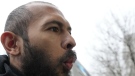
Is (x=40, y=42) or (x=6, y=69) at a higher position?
(x=40, y=42)

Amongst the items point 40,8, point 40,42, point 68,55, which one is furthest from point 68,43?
point 40,8

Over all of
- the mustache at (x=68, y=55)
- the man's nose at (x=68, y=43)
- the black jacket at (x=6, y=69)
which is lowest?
the black jacket at (x=6, y=69)

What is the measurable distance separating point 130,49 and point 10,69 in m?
23.9

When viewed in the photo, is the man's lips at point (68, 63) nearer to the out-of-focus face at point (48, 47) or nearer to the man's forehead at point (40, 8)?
the out-of-focus face at point (48, 47)

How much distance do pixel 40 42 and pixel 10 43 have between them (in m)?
0.28

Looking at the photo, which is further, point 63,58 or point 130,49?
point 130,49

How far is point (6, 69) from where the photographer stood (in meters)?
1.88

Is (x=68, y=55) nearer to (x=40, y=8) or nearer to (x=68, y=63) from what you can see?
(x=68, y=63)

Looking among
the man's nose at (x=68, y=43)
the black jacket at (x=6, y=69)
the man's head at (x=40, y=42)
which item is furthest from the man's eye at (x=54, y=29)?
the black jacket at (x=6, y=69)

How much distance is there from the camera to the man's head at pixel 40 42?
1.90 meters

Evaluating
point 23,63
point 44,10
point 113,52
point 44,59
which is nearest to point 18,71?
point 23,63

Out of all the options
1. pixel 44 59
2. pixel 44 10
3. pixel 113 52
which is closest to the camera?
pixel 44 59

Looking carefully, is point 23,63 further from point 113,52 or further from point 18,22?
point 113,52

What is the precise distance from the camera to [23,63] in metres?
2.00
